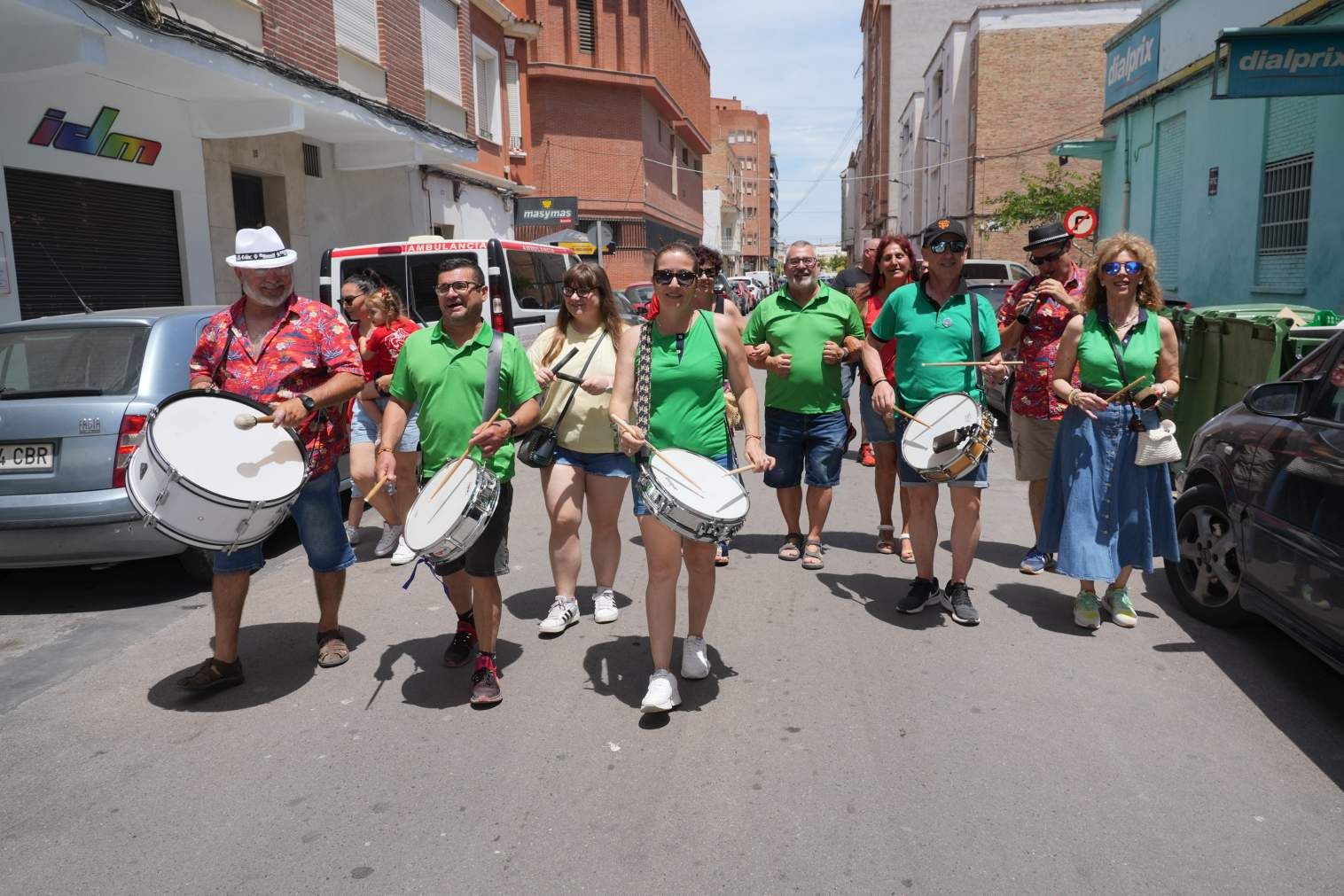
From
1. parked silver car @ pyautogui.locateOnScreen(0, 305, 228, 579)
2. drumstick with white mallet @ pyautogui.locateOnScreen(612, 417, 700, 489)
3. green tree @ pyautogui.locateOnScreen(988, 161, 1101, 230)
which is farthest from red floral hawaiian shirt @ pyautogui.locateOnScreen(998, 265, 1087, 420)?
green tree @ pyautogui.locateOnScreen(988, 161, 1101, 230)

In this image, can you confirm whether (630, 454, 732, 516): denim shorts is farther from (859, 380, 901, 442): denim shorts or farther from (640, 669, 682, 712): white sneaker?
(859, 380, 901, 442): denim shorts

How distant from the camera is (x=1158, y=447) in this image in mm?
4957

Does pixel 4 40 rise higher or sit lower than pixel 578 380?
higher

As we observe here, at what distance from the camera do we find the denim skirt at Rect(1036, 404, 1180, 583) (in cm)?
508

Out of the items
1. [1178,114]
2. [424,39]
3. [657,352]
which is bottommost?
[657,352]

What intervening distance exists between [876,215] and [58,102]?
68.5m

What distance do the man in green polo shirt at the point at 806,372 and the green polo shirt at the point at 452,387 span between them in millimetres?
2007

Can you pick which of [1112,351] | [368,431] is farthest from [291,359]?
[1112,351]

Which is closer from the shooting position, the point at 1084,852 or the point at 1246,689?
the point at 1084,852

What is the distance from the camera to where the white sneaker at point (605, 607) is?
17.7 feet

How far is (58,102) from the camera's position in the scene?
1070 centimetres

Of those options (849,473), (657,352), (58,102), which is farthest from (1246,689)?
(58,102)

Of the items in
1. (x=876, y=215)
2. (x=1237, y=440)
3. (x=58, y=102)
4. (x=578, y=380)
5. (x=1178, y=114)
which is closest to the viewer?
(x=1237, y=440)

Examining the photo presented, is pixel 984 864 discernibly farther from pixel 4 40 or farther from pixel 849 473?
pixel 4 40
